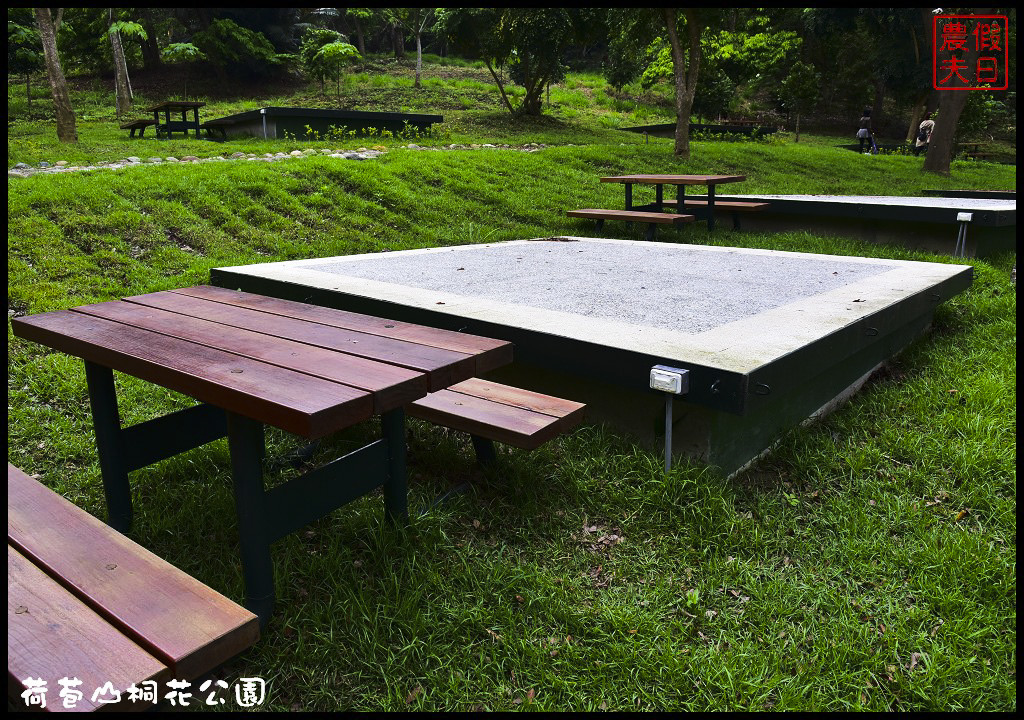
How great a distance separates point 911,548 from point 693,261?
3.27 metres

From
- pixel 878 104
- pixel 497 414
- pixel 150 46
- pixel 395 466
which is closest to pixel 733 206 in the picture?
pixel 497 414

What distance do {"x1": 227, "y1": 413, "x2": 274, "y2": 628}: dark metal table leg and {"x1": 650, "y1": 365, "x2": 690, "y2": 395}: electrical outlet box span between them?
4.28ft

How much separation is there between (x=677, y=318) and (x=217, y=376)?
2122mm

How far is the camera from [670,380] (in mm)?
2473

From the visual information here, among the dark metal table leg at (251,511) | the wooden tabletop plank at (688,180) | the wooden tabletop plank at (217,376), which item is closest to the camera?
the wooden tabletop plank at (217,376)

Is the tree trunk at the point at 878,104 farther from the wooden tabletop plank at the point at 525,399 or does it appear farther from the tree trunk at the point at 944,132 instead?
the wooden tabletop plank at the point at 525,399

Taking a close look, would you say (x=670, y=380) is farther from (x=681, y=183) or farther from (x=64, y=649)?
(x=681, y=183)

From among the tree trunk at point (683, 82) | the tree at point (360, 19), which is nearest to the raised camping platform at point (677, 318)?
the tree trunk at point (683, 82)

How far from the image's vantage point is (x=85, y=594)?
1.50 m

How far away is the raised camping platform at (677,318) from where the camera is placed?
2674 mm

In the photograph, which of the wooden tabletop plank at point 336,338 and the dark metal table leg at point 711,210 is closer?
the wooden tabletop plank at point 336,338

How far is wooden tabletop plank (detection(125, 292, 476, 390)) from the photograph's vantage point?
1949 mm

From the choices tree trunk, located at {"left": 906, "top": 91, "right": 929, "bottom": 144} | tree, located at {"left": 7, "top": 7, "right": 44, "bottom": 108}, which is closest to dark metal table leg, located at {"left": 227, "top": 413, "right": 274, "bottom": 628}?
tree, located at {"left": 7, "top": 7, "right": 44, "bottom": 108}

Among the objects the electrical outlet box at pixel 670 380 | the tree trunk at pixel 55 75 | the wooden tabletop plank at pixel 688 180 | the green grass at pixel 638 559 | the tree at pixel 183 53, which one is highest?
the tree at pixel 183 53
